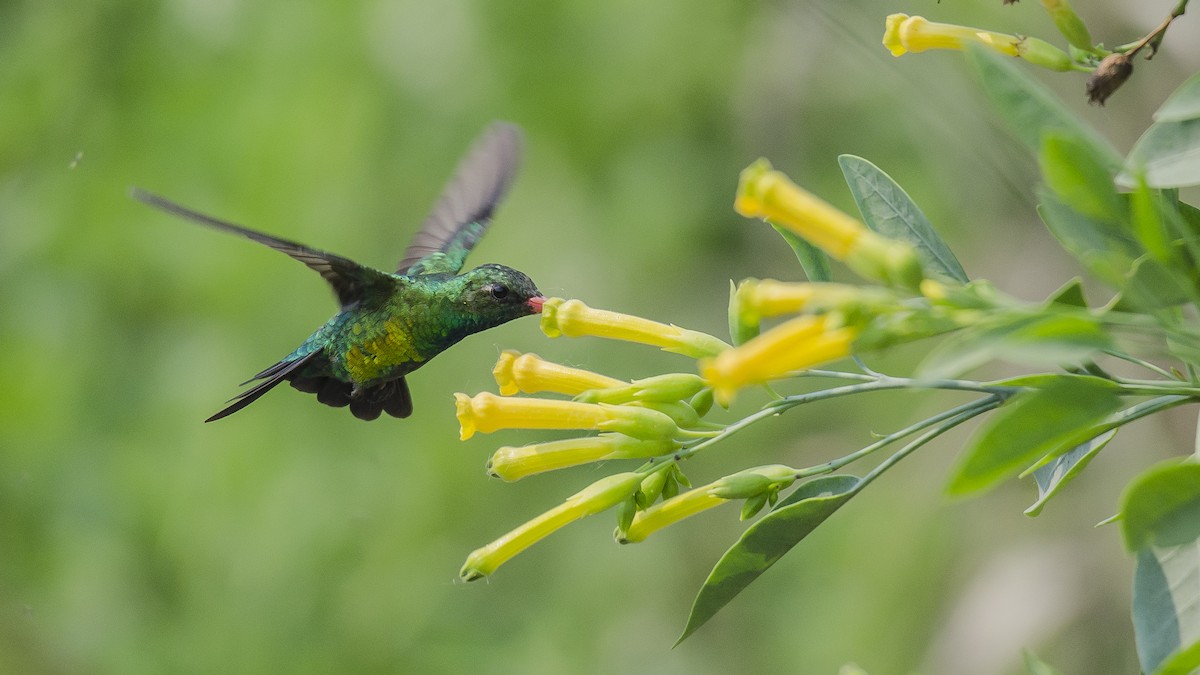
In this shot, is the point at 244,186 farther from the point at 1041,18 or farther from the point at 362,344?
the point at 1041,18

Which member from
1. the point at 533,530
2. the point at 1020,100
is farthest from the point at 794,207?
the point at 533,530

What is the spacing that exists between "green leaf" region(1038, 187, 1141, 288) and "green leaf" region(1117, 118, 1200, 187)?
0.06 metres

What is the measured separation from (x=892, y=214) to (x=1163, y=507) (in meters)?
0.50

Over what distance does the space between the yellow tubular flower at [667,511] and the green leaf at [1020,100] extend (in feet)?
1.96

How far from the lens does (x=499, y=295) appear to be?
206 cm

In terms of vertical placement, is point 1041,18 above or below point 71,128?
below

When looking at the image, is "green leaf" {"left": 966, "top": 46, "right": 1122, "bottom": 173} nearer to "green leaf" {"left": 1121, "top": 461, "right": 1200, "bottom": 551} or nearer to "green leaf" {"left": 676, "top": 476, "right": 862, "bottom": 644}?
"green leaf" {"left": 1121, "top": 461, "right": 1200, "bottom": 551}

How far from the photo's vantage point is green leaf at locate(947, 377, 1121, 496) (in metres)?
0.87

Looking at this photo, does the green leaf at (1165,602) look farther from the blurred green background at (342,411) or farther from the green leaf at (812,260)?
the blurred green background at (342,411)

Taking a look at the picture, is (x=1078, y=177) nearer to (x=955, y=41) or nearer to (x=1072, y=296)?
(x=1072, y=296)

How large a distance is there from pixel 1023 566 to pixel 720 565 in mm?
3209

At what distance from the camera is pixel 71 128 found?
481 centimetres

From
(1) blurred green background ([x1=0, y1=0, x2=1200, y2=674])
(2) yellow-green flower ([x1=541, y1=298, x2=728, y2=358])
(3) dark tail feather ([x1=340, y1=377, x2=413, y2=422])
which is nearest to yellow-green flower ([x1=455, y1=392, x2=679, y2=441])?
(2) yellow-green flower ([x1=541, y1=298, x2=728, y2=358])

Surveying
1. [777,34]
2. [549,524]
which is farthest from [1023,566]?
[549,524]
